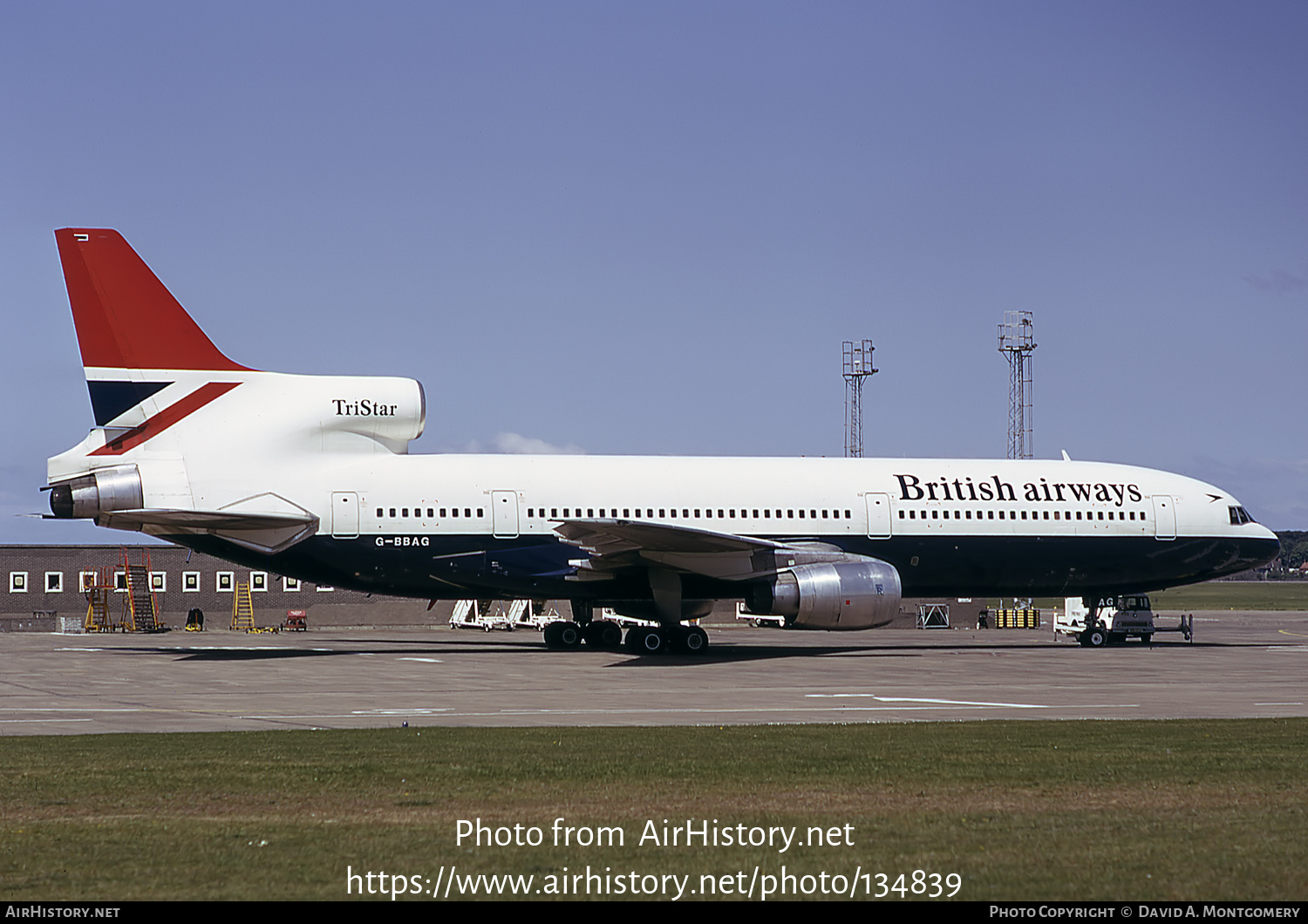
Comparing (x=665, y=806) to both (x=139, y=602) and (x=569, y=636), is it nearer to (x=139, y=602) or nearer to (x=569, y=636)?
(x=569, y=636)

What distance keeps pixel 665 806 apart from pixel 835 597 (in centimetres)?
2010

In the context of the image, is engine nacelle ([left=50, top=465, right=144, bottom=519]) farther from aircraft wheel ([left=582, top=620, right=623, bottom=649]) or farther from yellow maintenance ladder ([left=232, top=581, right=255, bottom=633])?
yellow maintenance ladder ([left=232, top=581, right=255, bottom=633])

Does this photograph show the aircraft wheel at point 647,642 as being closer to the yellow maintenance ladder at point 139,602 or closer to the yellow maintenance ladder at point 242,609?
the yellow maintenance ladder at point 242,609

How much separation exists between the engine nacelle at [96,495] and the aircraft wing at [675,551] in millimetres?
9627

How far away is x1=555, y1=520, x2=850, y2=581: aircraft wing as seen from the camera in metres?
28.0

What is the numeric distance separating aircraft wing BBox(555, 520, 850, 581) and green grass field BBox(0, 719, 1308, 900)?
1393 centimetres

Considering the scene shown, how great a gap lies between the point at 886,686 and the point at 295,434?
1591cm

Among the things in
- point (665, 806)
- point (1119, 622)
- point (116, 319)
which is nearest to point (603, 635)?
point (116, 319)

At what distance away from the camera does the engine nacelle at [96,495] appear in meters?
28.6

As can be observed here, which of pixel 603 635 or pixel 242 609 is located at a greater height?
pixel 603 635

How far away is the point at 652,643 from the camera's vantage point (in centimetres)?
3064

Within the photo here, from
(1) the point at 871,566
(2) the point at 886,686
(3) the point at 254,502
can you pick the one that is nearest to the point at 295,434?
(3) the point at 254,502

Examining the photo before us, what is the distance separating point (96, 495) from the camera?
28562 millimetres

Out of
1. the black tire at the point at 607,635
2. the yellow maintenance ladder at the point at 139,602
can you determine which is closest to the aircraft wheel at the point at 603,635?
the black tire at the point at 607,635
